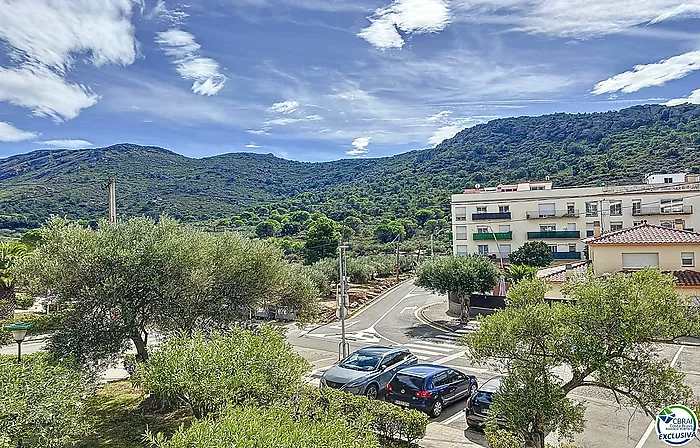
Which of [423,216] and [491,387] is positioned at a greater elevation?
[423,216]

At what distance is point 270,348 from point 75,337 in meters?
6.82

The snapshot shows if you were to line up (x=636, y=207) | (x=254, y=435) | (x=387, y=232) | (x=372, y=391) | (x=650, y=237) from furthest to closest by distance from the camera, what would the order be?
(x=387, y=232) < (x=636, y=207) < (x=650, y=237) < (x=372, y=391) < (x=254, y=435)

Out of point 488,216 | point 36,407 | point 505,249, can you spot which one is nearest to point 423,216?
point 488,216

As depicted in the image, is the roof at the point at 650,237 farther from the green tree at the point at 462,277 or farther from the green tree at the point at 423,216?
the green tree at the point at 423,216

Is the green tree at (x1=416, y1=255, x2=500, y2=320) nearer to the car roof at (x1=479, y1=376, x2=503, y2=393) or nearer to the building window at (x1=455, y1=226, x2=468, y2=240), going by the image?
Result: the car roof at (x1=479, y1=376, x2=503, y2=393)

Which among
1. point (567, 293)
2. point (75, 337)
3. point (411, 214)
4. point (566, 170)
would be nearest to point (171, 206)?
point (411, 214)

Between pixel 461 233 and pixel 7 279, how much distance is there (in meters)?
42.3

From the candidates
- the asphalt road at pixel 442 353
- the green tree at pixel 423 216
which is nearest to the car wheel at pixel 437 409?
the asphalt road at pixel 442 353

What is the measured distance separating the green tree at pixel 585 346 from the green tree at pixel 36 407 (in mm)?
7768

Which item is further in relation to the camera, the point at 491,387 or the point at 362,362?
the point at 362,362

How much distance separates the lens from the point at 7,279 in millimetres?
28891

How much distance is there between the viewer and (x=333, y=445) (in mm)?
5484

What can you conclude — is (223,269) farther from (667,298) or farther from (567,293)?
(667,298)

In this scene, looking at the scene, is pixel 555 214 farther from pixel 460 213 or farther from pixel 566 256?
pixel 460 213
